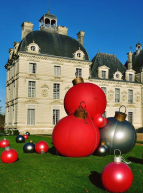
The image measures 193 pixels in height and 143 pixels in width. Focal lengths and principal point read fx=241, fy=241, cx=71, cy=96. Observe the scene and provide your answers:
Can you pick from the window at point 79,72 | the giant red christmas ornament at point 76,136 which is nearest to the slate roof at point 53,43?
the window at point 79,72

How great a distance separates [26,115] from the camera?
109 feet

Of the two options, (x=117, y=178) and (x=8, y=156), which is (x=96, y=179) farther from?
(x=8, y=156)

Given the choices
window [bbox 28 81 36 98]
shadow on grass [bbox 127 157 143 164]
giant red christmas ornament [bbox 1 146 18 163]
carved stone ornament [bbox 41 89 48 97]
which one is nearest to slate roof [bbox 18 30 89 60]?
window [bbox 28 81 36 98]

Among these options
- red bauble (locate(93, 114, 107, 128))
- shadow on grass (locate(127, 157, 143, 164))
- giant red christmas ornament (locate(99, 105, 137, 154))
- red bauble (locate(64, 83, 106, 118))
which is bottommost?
shadow on grass (locate(127, 157, 143, 164))

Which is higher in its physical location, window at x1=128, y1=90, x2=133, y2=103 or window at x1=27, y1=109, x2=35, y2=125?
window at x1=128, y1=90, x2=133, y2=103

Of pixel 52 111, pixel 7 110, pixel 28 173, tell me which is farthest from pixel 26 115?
pixel 28 173

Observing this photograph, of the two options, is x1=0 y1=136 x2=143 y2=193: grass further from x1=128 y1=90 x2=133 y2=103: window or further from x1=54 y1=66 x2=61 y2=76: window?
x1=128 y1=90 x2=133 y2=103: window

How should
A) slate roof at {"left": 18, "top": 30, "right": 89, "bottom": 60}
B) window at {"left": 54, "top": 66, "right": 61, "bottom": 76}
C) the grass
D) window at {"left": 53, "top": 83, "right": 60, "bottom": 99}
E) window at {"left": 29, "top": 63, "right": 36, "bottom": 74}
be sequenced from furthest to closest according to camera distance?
window at {"left": 54, "top": 66, "right": 61, "bottom": 76} → window at {"left": 53, "top": 83, "right": 60, "bottom": 99} → slate roof at {"left": 18, "top": 30, "right": 89, "bottom": 60} → window at {"left": 29, "top": 63, "right": 36, "bottom": 74} → the grass

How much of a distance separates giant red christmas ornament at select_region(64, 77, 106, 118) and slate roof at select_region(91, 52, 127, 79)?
93.9ft

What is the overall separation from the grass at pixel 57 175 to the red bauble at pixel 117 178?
328mm

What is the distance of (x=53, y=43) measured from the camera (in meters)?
36.7

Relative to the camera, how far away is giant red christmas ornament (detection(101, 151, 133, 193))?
6180 millimetres

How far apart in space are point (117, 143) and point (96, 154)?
1.12 metres

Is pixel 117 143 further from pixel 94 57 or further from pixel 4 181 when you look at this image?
pixel 94 57
